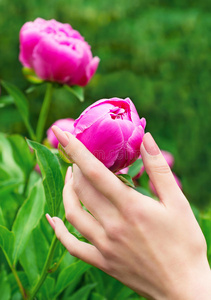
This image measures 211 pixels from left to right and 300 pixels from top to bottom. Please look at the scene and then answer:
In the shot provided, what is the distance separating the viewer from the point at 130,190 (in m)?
0.41

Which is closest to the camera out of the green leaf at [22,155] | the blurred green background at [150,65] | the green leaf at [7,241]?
the green leaf at [7,241]

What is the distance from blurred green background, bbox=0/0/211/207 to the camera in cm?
376

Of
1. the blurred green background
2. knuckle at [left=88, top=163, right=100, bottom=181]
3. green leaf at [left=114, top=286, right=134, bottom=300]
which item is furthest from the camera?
the blurred green background

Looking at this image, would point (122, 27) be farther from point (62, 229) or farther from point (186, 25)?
point (62, 229)

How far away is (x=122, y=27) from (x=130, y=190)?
12.0ft

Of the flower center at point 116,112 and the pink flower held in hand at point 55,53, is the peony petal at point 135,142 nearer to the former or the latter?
the flower center at point 116,112

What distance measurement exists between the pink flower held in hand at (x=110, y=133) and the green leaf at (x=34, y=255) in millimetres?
196

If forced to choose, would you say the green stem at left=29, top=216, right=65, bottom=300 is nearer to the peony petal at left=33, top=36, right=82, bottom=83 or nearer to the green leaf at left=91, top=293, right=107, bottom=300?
the green leaf at left=91, top=293, right=107, bottom=300

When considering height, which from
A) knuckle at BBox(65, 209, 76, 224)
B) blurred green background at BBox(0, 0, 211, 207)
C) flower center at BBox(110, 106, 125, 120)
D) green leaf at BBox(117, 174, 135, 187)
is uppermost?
flower center at BBox(110, 106, 125, 120)

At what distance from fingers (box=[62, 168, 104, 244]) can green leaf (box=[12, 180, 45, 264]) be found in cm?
9

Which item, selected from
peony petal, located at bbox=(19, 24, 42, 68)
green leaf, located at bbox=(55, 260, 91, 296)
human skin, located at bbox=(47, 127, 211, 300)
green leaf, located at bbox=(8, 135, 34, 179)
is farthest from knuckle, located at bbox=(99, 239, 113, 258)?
peony petal, located at bbox=(19, 24, 42, 68)

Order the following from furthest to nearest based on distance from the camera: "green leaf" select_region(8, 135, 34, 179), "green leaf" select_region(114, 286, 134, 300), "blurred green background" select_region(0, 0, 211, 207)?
"blurred green background" select_region(0, 0, 211, 207) → "green leaf" select_region(8, 135, 34, 179) → "green leaf" select_region(114, 286, 134, 300)

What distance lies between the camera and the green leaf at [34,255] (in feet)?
1.84

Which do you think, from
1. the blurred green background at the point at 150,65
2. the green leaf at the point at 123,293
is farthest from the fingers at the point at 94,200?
the blurred green background at the point at 150,65
